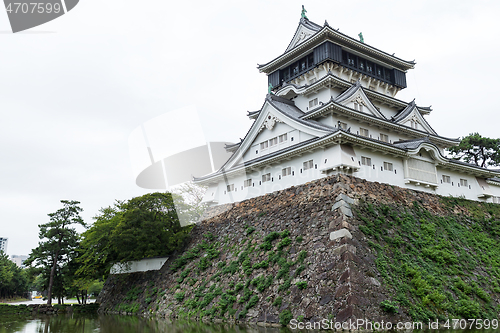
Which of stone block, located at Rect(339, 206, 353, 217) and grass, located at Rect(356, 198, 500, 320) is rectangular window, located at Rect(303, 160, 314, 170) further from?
stone block, located at Rect(339, 206, 353, 217)

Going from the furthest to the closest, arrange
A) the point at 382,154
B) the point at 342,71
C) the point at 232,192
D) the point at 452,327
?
the point at 342,71, the point at 232,192, the point at 382,154, the point at 452,327

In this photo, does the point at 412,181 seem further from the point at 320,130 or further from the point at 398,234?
the point at 320,130

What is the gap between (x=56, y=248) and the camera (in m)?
28.9

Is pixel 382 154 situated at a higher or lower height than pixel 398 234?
higher

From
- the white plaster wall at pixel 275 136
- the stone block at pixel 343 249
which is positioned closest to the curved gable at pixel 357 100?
the white plaster wall at pixel 275 136

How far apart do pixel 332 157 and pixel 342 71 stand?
35.3 feet

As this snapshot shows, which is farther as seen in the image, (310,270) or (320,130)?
(320,130)

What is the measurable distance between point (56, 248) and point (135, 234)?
1057cm

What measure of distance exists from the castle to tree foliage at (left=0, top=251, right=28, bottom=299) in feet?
119

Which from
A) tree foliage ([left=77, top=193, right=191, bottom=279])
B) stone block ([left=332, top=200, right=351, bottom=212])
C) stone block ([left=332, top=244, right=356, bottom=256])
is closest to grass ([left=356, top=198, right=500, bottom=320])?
stone block ([left=332, top=200, right=351, bottom=212])

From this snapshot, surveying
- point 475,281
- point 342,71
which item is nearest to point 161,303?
point 475,281

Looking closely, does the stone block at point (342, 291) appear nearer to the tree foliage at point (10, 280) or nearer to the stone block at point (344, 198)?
the stone block at point (344, 198)

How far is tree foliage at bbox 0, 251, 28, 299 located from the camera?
45969mm

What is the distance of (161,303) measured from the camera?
20.6 m
